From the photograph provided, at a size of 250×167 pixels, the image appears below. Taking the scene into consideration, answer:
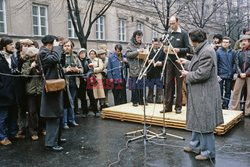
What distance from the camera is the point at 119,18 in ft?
74.9

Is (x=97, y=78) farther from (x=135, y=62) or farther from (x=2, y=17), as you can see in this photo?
(x=2, y=17)

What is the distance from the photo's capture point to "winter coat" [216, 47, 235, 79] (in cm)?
864

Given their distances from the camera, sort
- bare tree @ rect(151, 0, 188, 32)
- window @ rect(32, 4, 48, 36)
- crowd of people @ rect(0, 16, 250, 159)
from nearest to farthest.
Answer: crowd of people @ rect(0, 16, 250, 159) < bare tree @ rect(151, 0, 188, 32) < window @ rect(32, 4, 48, 36)

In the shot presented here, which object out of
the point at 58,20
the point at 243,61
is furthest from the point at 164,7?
the point at 243,61

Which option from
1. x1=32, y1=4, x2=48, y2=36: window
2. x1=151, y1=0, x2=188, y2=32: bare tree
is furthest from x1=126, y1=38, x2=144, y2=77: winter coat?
x1=32, y1=4, x2=48, y2=36: window

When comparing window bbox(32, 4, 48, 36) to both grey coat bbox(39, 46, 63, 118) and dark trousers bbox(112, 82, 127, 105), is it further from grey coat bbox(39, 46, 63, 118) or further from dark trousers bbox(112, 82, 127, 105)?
grey coat bbox(39, 46, 63, 118)

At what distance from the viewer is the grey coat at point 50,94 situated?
5422 mm

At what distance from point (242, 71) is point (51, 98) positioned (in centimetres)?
535

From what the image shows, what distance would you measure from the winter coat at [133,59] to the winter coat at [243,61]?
2662 millimetres

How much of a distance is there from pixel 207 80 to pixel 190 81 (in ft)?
0.87

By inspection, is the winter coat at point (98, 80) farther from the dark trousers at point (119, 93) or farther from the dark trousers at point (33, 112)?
the dark trousers at point (33, 112)

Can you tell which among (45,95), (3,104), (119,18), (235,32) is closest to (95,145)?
(45,95)

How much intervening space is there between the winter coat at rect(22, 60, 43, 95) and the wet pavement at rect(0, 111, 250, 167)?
1031 mm

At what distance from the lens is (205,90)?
4.71m
